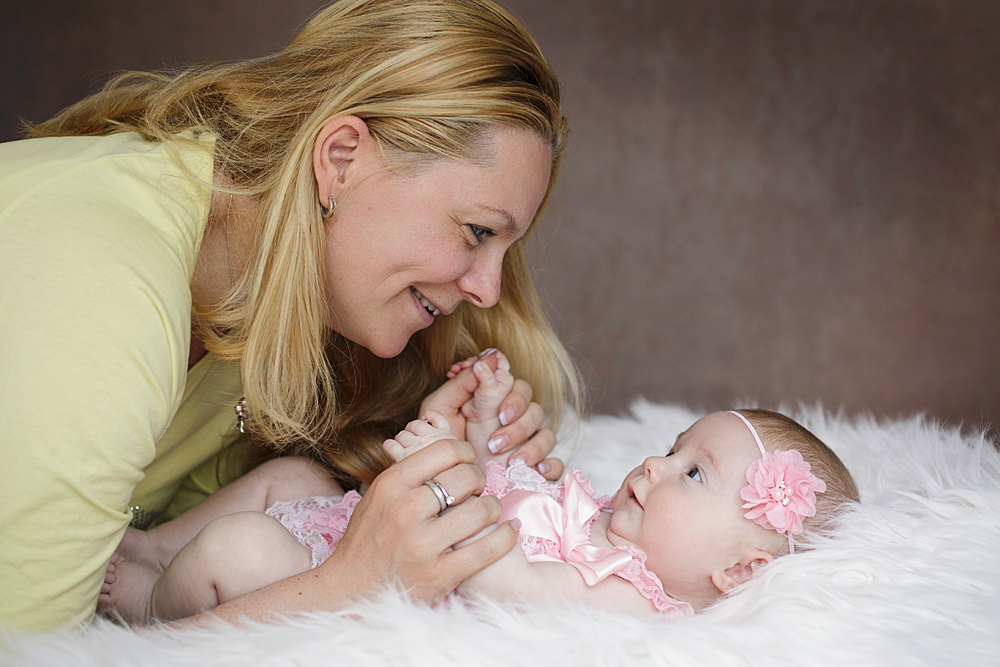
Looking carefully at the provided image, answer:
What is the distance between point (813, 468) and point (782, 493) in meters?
0.11

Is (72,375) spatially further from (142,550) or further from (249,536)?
(142,550)

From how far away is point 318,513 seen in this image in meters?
1.48

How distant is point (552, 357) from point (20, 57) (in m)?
2.32

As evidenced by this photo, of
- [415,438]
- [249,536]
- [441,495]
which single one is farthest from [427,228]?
[249,536]

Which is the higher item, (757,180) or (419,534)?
(757,180)

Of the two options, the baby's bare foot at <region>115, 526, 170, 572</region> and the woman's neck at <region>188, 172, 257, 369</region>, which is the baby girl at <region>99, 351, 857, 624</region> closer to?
the baby's bare foot at <region>115, 526, 170, 572</region>

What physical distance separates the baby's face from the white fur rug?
128 mm

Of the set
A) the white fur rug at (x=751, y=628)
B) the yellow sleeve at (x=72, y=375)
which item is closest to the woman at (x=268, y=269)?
the yellow sleeve at (x=72, y=375)

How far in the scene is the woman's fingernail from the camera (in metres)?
1.61

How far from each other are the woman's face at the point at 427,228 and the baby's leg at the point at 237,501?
396 millimetres

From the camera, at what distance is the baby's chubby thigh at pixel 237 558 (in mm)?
1210

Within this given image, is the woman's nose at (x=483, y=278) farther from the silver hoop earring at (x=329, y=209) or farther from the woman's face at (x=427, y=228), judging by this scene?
the silver hoop earring at (x=329, y=209)

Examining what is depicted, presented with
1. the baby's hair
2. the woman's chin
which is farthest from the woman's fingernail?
the baby's hair

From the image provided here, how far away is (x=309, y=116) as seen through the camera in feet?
4.39
